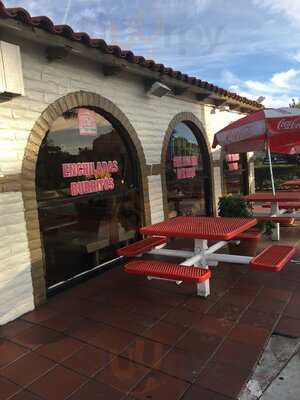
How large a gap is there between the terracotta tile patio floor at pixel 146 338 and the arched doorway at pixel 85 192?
0.61 meters

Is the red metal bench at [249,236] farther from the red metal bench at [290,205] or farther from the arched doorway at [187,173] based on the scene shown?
the arched doorway at [187,173]

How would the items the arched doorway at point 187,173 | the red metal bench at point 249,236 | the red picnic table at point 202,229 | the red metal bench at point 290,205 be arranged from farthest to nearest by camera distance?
the arched doorway at point 187,173 → the red metal bench at point 290,205 → the red metal bench at point 249,236 → the red picnic table at point 202,229

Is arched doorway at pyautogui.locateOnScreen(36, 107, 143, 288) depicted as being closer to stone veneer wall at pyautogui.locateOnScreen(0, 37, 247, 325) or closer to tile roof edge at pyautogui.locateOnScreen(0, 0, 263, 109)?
stone veneer wall at pyautogui.locateOnScreen(0, 37, 247, 325)

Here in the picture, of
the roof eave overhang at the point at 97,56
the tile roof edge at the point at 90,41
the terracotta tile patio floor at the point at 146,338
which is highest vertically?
the tile roof edge at the point at 90,41

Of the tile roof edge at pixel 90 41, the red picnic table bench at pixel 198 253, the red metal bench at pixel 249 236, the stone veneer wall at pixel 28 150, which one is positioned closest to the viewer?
the tile roof edge at pixel 90 41

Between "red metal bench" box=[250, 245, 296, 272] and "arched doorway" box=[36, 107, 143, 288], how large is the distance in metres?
2.50

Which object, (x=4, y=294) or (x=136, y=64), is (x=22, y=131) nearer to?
(x=4, y=294)

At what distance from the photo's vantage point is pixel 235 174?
11.0 metres

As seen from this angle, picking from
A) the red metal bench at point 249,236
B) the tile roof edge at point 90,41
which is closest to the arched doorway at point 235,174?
the tile roof edge at point 90,41

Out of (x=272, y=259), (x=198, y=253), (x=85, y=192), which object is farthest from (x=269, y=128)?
(x=85, y=192)

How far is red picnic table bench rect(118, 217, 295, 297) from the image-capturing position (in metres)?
4.04

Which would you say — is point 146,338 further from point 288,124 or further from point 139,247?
point 288,124

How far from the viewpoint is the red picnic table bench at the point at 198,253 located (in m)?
4.04

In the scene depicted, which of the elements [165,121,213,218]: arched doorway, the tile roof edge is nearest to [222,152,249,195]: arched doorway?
[165,121,213,218]: arched doorway
